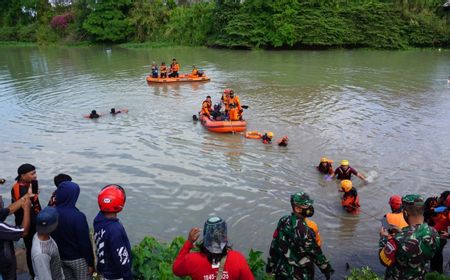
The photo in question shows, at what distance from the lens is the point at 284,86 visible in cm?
1948

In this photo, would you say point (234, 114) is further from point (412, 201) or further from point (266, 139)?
point (412, 201)

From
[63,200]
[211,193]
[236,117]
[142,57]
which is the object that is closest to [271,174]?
[211,193]

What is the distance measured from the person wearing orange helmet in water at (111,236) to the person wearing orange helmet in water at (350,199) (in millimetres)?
4749

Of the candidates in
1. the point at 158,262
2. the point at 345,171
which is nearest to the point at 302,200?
the point at 158,262

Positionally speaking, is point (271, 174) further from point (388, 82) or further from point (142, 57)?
point (142, 57)

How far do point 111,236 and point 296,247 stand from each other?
1.61 m

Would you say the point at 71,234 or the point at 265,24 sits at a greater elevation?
the point at 265,24

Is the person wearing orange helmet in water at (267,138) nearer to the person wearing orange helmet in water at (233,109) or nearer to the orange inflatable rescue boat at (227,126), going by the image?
the orange inflatable rescue boat at (227,126)

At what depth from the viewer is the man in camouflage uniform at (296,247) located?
363 centimetres

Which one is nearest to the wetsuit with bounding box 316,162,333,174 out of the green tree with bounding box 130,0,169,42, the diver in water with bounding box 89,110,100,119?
the diver in water with bounding box 89,110,100,119

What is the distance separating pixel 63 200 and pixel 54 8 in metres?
56.3

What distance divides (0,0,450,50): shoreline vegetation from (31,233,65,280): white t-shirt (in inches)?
1339

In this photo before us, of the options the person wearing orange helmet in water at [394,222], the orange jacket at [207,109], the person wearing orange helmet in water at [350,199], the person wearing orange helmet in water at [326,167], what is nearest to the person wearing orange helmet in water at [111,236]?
the person wearing orange helmet in water at [394,222]

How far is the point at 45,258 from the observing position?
3703mm
